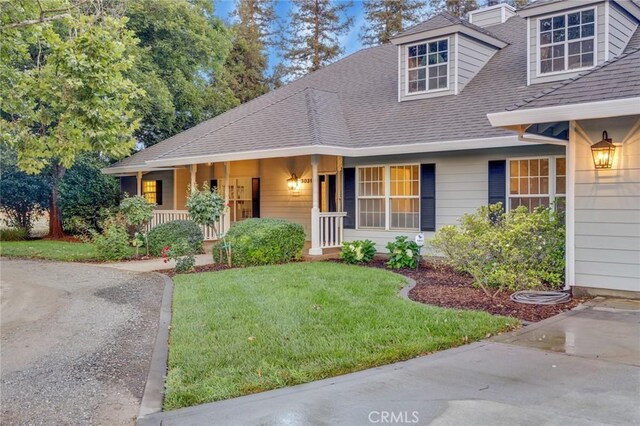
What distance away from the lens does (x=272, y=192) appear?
16141 mm

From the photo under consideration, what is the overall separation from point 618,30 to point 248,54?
74.6 ft

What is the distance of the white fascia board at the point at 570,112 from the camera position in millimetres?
6730

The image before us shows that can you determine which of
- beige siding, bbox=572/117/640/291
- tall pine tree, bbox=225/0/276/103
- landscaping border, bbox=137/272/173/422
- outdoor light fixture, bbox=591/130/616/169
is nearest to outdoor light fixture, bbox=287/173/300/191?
landscaping border, bbox=137/272/173/422

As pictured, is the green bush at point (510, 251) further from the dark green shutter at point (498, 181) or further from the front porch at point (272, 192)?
the front porch at point (272, 192)

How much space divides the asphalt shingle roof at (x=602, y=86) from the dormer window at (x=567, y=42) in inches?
138

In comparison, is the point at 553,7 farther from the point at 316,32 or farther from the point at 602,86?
the point at 316,32

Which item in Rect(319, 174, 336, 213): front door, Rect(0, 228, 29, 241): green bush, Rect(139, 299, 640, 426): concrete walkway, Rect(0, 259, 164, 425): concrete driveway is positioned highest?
Rect(319, 174, 336, 213): front door

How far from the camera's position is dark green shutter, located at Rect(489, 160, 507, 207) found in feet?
35.1

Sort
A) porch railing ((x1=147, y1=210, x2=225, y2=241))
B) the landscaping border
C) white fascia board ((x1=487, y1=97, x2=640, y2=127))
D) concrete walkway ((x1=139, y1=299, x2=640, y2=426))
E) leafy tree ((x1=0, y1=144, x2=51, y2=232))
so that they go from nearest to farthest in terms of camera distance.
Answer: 1. concrete walkway ((x1=139, y1=299, x2=640, y2=426))
2. the landscaping border
3. white fascia board ((x1=487, y1=97, x2=640, y2=127))
4. porch railing ((x1=147, y1=210, x2=225, y2=241))
5. leafy tree ((x1=0, y1=144, x2=51, y2=232))

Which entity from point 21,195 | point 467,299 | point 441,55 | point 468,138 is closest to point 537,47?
point 441,55

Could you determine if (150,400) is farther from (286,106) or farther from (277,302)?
(286,106)

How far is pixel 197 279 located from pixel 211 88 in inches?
717

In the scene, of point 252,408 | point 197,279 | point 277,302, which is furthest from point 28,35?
point 252,408

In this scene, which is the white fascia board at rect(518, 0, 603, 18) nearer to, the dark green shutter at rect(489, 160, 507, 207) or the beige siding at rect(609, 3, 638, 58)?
the beige siding at rect(609, 3, 638, 58)
